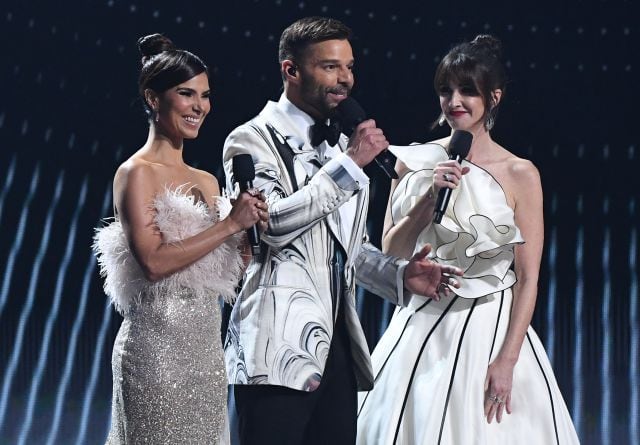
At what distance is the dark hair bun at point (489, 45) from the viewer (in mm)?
2285

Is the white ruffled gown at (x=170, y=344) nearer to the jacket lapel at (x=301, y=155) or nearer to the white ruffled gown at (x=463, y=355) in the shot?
the jacket lapel at (x=301, y=155)

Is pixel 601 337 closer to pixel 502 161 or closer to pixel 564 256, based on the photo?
pixel 564 256

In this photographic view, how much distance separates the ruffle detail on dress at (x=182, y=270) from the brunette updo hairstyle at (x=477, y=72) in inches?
27.4

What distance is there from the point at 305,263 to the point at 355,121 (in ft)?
0.98

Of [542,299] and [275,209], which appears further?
[542,299]

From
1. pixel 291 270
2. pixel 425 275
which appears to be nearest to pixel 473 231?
pixel 425 275

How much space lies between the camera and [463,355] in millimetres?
2141

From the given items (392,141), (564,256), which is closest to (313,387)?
(392,141)

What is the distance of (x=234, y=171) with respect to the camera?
1.78 metres

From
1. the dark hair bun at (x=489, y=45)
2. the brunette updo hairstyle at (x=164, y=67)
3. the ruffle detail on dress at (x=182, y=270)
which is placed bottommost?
the ruffle detail on dress at (x=182, y=270)

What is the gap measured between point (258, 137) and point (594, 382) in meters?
2.38

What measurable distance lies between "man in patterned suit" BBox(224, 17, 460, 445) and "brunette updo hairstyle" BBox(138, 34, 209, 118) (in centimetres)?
16

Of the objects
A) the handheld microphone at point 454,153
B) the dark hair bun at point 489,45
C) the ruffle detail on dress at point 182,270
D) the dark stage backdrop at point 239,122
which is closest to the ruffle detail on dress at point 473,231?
the handheld microphone at point 454,153

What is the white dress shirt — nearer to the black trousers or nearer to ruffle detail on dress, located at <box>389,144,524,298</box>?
the black trousers
